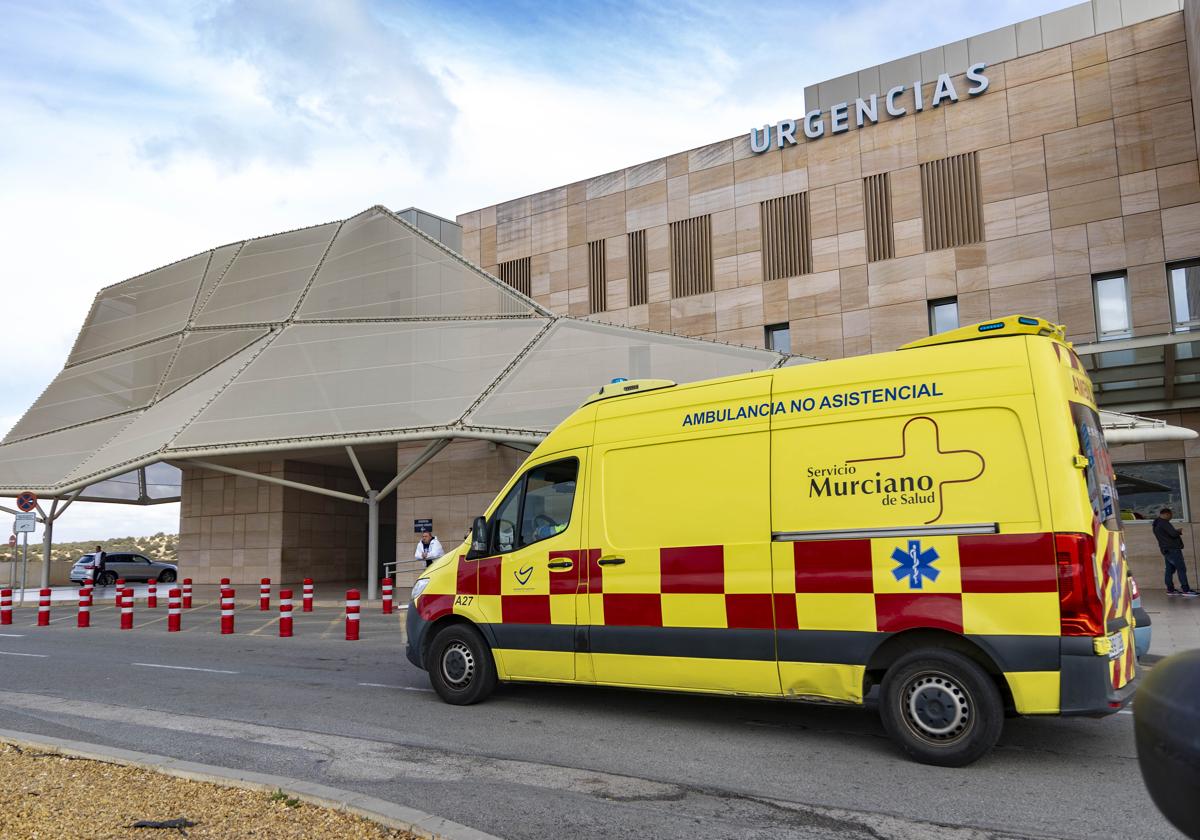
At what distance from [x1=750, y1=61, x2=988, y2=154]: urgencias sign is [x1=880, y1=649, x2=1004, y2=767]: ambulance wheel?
22.9 m

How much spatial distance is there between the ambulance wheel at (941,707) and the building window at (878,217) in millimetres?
21734

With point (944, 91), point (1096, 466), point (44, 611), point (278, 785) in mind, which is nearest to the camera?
point (278, 785)

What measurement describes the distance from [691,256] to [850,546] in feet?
79.5

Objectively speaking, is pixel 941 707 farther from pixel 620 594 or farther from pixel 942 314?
pixel 942 314

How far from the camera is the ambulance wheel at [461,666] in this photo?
7770mm

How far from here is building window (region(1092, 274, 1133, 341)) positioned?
22.0 metres

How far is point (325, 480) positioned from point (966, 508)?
2714 centimetres

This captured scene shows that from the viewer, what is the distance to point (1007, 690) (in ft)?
18.4

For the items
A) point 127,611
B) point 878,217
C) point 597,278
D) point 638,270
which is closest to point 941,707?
point 127,611

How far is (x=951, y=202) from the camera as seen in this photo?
24688 millimetres

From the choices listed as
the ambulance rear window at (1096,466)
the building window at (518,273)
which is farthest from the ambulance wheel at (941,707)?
the building window at (518,273)

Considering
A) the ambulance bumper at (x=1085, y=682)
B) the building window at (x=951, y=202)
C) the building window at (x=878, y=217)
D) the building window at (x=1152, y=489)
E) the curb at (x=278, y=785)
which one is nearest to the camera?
the curb at (x=278, y=785)

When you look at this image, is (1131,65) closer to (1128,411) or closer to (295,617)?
(1128,411)

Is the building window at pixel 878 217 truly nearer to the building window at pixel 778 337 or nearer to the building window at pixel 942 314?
the building window at pixel 942 314
